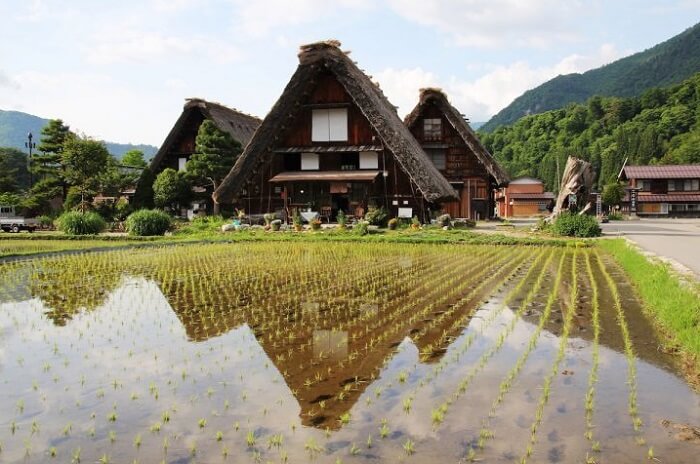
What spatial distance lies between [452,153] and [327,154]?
26.5ft

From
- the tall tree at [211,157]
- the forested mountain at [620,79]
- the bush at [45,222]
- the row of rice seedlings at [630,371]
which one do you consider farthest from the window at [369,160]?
the forested mountain at [620,79]

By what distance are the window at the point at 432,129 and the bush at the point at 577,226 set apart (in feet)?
40.5

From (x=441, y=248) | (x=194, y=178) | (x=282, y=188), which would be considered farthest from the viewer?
(x=194, y=178)

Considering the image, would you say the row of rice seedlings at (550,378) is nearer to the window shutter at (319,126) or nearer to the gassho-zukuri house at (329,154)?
the gassho-zukuri house at (329,154)

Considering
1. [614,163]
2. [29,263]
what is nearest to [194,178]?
[29,263]

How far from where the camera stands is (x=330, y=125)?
2594 centimetres

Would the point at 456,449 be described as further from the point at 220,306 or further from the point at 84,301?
the point at 84,301

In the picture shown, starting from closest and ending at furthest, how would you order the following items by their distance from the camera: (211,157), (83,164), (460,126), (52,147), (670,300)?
(670,300) < (211,157) < (83,164) < (460,126) < (52,147)

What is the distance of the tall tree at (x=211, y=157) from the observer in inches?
1108

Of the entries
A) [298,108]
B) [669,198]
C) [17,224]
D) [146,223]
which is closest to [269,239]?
[146,223]

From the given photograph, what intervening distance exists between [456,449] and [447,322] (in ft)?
11.3

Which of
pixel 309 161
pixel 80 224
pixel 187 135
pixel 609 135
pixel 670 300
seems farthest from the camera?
pixel 609 135

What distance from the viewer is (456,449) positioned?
11.2 feet

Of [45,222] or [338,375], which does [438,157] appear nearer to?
[45,222]
